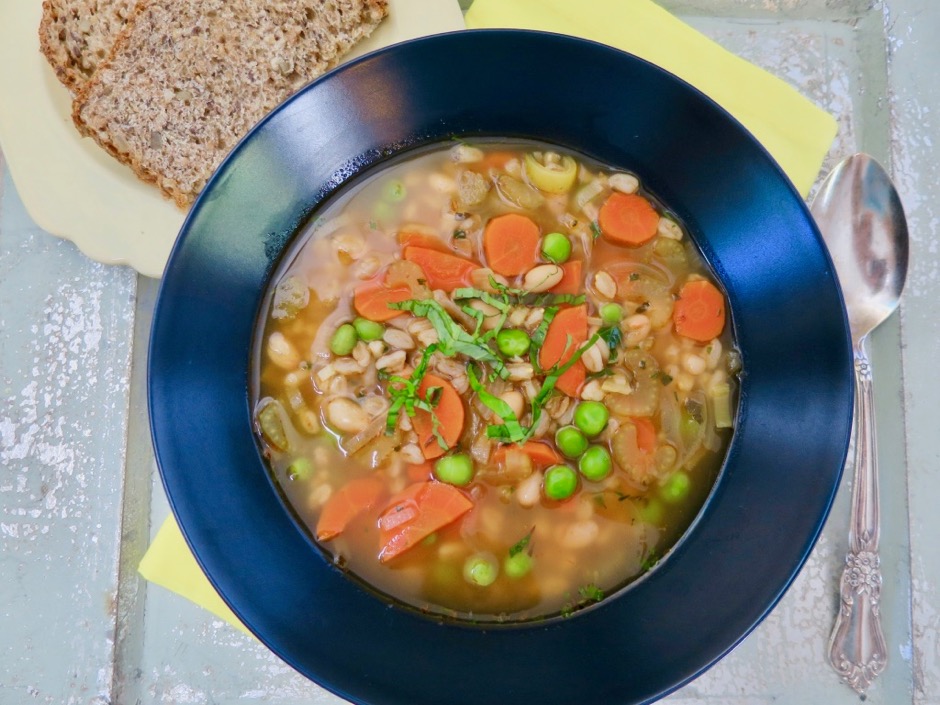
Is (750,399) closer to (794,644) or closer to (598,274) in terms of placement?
(598,274)

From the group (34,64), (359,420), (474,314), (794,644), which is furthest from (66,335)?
(794,644)

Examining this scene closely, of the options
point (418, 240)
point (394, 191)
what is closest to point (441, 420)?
point (418, 240)

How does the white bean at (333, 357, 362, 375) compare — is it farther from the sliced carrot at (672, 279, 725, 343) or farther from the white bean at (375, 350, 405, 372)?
the sliced carrot at (672, 279, 725, 343)

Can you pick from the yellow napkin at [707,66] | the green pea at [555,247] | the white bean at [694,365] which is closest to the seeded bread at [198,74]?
the yellow napkin at [707,66]

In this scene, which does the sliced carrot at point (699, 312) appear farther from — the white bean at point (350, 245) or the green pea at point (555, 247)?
the white bean at point (350, 245)

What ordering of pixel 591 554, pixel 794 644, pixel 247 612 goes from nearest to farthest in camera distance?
pixel 247 612, pixel 591 554, pixel 794 644

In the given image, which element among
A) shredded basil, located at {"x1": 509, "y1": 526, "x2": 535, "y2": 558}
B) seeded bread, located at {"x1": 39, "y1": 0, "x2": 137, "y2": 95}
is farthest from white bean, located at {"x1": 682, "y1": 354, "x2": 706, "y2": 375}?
seeded bread, located at {"x1": 39, "y1": 0, "x2": 137, "y2": 95}
